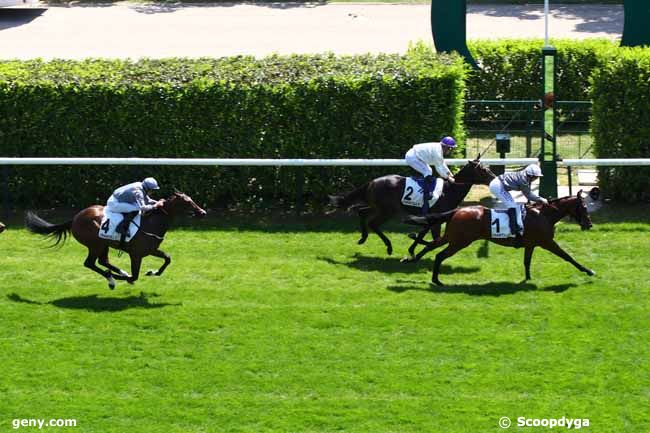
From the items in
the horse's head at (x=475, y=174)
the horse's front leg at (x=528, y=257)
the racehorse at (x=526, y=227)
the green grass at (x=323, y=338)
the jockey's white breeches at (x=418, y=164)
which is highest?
the jockey's white breeches at (x=418, y=164)

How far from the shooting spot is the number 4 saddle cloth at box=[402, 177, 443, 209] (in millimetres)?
14242

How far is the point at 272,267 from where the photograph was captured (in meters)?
14.1

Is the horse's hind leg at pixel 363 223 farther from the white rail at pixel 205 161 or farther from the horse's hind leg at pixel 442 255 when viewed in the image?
the horse's hind leg at pixel 442 255

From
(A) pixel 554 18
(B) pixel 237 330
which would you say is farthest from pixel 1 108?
(A) pixel 554 18

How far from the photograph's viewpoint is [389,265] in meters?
14.2

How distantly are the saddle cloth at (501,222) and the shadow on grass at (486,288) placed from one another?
523mm

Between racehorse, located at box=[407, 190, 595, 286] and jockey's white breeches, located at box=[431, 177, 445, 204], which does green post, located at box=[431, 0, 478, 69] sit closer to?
jockey's white breeches, located at box=[431, 177, 445, 204]

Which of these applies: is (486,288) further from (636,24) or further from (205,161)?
(636,24)

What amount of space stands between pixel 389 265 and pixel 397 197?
801 millimetres

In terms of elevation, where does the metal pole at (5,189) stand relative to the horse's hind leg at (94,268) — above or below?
above

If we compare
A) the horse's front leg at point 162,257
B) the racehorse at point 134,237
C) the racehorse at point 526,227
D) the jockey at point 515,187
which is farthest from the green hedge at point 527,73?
the horse's front leg at point 162,257

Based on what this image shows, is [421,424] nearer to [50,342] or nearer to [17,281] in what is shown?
[50,342]

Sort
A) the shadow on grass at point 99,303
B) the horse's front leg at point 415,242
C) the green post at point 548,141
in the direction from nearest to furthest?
the shadow on grass at point 99,303
the horse's front leg at point 415,242
the green post at point 548,141

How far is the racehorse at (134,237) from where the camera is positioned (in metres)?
13.2
